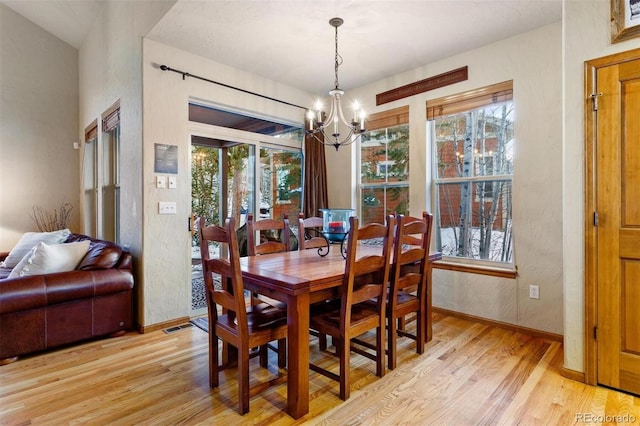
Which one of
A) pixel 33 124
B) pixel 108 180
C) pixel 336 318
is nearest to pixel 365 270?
pixel 336 318

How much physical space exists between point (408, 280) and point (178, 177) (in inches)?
93.3

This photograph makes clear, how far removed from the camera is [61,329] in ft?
8.79

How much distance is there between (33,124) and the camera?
504 centimetres

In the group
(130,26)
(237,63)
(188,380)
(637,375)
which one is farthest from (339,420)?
(130,26)

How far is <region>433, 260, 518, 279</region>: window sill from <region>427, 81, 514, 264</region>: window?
0.11 meters

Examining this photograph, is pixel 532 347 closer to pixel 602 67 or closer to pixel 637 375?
pixel 637 375

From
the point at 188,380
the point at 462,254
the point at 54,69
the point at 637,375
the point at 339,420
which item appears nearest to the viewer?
the point at 339,420

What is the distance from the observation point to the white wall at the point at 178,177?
10.2 ft

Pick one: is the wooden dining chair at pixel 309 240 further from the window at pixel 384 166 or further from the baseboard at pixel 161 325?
the baseboard at pixel 161 325

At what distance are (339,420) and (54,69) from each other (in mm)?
6359

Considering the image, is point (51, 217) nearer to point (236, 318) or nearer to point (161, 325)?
point (161, 325)

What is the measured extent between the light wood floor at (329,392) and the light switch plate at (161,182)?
4.66 feet

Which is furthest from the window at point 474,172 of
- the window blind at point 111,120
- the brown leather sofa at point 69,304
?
the window blind at point 111,120

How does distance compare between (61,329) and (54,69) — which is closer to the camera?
(61,329)
